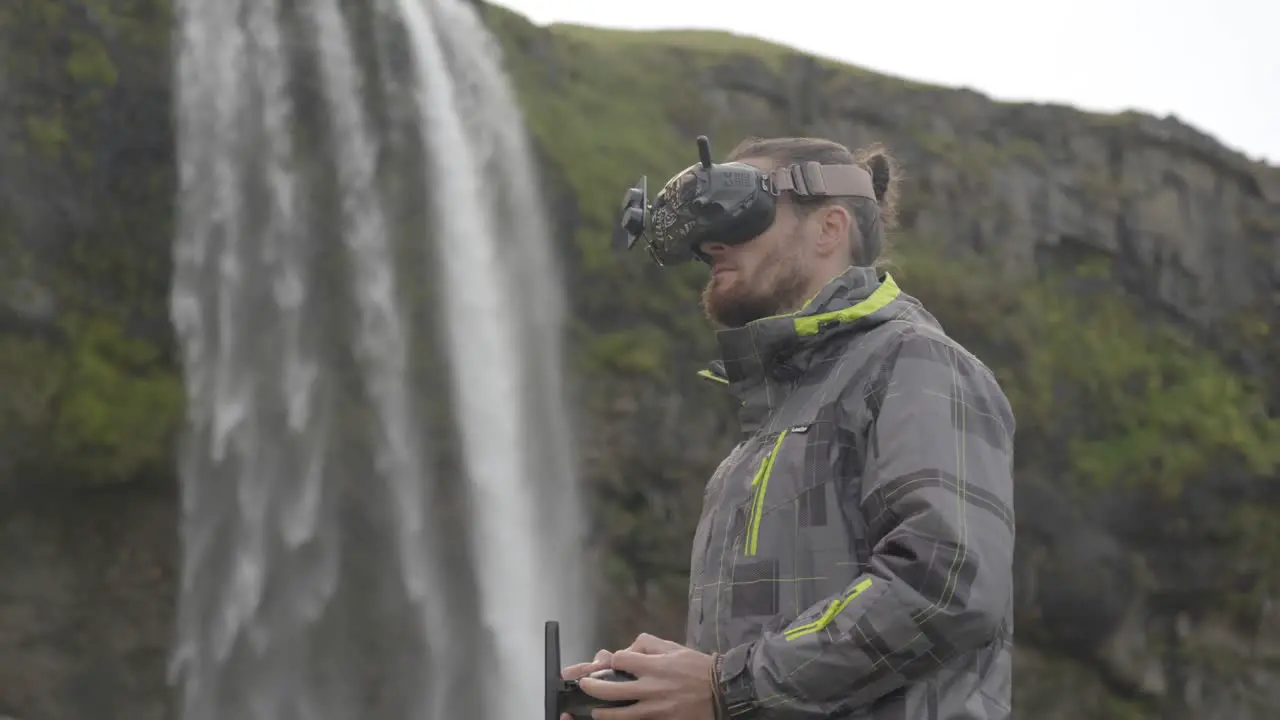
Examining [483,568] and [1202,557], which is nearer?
[483,568]

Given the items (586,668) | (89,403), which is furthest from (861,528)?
(89,403)

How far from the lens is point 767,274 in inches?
122

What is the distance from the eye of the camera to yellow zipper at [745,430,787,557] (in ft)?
9.17

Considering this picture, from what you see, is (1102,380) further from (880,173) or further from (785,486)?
(785,486)

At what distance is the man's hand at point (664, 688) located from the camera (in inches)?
102

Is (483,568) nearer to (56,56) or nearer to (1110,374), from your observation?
(56,56)

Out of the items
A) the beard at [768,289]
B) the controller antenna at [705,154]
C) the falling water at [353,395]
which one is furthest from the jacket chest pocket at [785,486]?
the falling water at [353,395]

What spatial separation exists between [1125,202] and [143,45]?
56.0ft

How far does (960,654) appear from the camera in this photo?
251 centimetres

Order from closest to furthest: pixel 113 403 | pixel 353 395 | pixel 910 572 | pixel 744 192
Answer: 1. pixel 910 572
2. pixel 744 192
3. pixel 113 403
4. pixel 353 395

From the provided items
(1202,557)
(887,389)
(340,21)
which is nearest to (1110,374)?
(1202,557)

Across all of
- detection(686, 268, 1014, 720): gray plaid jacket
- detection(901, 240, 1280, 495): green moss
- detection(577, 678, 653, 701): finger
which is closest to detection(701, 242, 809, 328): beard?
detection(686, 268, 1014, 720): gray plaid jacket

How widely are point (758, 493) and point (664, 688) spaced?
1.63 ft

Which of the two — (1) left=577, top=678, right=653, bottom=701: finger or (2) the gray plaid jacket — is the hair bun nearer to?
(2) the gray plaid jacket
